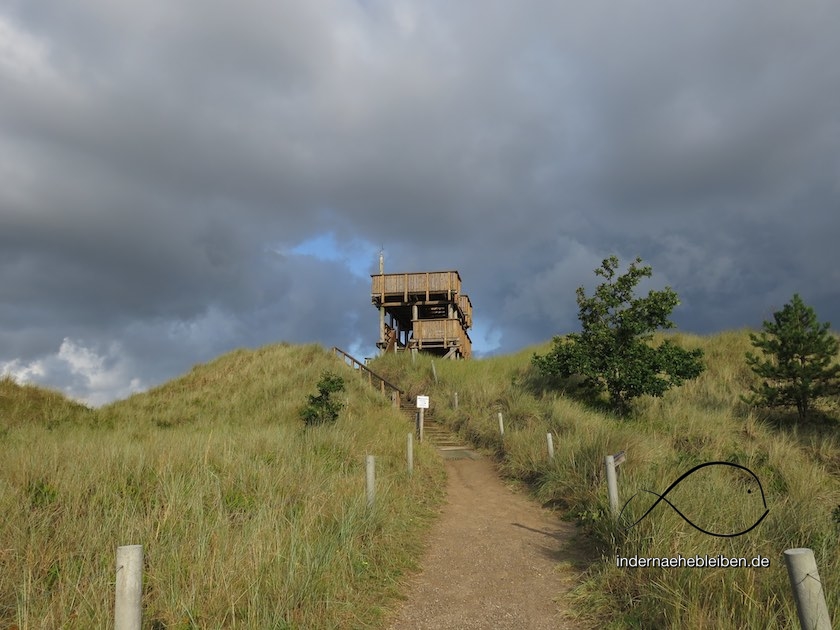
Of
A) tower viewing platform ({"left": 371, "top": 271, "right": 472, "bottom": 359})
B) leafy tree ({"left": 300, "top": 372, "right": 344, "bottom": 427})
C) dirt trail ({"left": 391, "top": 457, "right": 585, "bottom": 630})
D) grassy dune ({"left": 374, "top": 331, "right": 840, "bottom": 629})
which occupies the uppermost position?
tower viewing platform ({"left": 371, "top": 271, "right": 472, "bottom": 359})

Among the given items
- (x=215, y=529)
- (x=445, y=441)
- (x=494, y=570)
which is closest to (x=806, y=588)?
(x=494, y=570)

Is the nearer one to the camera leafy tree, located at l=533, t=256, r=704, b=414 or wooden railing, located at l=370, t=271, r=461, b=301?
leafy tree, located at l=533, t=256, r=704, b=414

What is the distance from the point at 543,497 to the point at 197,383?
77.3 feet

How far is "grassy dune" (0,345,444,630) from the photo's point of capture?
3.99 metres

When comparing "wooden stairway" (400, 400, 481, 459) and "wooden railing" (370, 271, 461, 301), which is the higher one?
"wooden railing" (370, 271, 461, 301)

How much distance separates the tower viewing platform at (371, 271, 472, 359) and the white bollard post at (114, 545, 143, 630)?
98.4 ft

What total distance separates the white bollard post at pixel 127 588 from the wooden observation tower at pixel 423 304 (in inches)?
1180

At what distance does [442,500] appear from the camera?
32.0ft

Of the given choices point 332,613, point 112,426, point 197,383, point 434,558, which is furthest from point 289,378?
point 332,613

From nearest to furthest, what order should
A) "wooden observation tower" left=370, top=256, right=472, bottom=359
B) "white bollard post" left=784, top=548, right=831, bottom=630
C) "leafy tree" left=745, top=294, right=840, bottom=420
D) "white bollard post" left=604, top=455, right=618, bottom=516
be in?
"white bollard post" left=784, top=548, right=831, bottom=630 → "white bollard post" left=604, top=455, right=618, bottom=516 → "leafy tree" left=745, top=294, right=840, bottom=420 → "wooden observation tower" left=370, top=256, right=472, bottom=359

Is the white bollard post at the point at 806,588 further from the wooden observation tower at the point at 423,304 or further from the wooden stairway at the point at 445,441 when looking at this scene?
the wooden observation tower at the point at 423,304

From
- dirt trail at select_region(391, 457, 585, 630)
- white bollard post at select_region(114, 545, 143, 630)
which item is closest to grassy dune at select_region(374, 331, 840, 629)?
dirt trail at select_region(391, 457, 585, 630)

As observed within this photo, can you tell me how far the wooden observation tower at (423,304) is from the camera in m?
33.6

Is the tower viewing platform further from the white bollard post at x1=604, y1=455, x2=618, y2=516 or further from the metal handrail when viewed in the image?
the white bollard post at x1=604, y1=455, x2=618, y2=516
